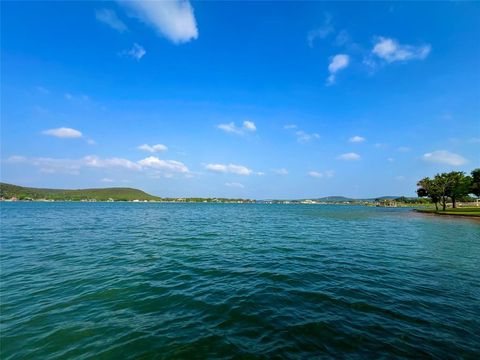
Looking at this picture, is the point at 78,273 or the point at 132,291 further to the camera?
the point at 78,273

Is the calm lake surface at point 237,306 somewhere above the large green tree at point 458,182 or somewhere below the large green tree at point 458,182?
below

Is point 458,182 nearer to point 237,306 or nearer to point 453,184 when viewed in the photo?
point 453,184

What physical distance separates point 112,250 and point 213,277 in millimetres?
12797

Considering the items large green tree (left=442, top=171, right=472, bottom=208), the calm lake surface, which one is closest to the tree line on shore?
large green tree (left=442, top=171, right=472, bottom=208)

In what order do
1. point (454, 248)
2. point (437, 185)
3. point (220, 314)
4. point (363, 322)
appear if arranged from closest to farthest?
point (363, 322) → point (220, 314) → point (454, 248) → point (437, 185)

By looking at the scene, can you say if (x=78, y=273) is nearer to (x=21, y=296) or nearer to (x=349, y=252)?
(x=21, y=296)

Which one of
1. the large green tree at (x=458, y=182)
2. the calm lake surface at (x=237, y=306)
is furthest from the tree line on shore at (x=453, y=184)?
the calm lake surface at (x=237, y=306)

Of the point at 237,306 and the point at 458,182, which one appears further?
the point at 458,182

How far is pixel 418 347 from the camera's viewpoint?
715 centimetres

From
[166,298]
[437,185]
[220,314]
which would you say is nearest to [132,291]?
[166,298]

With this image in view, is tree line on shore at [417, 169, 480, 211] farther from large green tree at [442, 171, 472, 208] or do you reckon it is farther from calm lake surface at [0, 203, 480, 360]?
A: calm lake surface at [0, 203, 480, 360]

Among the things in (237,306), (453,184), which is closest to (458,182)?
(453,184)

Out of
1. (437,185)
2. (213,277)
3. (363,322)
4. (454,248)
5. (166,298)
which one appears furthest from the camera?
(437,185)

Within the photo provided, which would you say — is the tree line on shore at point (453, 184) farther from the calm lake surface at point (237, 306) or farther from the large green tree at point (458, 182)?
the calm lake surface at point (237, 306)
